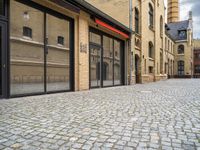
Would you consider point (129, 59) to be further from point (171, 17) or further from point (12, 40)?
point (171, 17)

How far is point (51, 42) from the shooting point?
32.9 ft

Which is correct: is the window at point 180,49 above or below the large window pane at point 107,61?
above

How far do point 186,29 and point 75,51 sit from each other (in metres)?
44.0

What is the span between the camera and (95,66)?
13.5 m

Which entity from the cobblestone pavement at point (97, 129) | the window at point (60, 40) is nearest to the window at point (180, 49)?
the window at point (60, 40)

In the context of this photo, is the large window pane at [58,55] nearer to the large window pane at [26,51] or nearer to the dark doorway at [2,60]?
the large window pane at [26,51]

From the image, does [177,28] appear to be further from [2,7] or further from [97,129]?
[97,129]

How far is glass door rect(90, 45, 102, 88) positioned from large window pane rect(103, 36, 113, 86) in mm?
733

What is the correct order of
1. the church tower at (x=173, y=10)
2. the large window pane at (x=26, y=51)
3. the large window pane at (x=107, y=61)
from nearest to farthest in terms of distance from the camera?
1. the large window pane at (x=26, y=51)
2. the large window pane at (x=107, y=61)
3. the church tower at (x=173, y=10)

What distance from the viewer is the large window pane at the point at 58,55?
388 inches

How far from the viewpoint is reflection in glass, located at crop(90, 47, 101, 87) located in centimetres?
1313

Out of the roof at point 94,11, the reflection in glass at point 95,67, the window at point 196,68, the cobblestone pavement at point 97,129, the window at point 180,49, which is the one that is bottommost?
the cobblestone pavement at point 97,129

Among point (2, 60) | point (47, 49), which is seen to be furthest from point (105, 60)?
point (2, 60)

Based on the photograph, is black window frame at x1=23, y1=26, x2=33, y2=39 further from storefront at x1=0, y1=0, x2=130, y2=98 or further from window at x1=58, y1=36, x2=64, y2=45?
window at x1=58, y1=36, x2=64, y2=45
